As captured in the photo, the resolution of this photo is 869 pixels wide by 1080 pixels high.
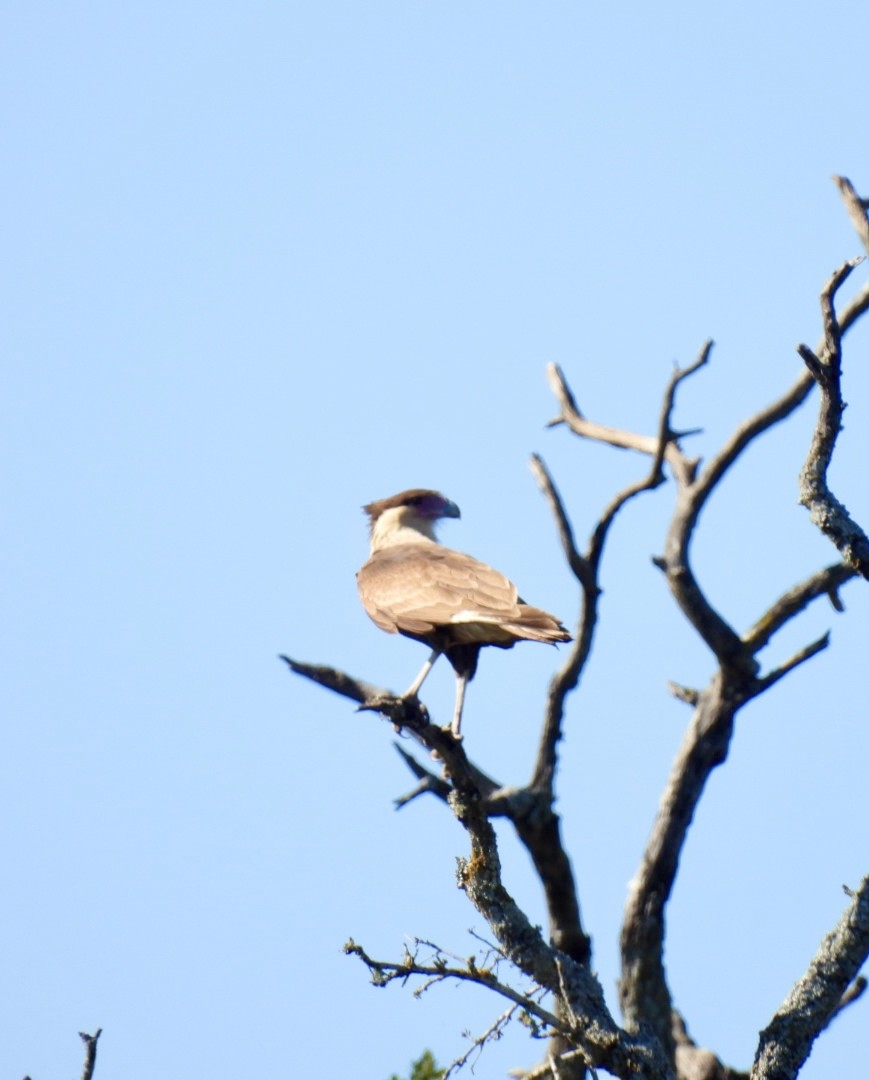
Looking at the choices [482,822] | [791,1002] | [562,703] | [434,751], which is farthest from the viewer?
[562,703]

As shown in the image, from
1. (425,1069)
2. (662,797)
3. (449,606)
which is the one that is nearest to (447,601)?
(449,606)

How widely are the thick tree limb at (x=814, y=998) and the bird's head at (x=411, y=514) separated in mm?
4541

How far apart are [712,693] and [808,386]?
218 cm

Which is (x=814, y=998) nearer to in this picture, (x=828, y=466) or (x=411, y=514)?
(x=828, y=466)

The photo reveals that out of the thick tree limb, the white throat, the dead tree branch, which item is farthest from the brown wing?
the thick tree limb

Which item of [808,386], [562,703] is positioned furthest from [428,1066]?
[808,386]

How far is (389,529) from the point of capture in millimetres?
8359

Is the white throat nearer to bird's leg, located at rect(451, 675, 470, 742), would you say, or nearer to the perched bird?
the perched bird

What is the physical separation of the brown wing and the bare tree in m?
0.62

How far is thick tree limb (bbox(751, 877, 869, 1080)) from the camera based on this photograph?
3.90m

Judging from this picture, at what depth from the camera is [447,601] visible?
20.6 feet

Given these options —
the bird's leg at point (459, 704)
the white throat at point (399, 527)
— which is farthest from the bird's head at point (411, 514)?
the bird's leg at point (459, 704)

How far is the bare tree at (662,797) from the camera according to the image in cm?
392

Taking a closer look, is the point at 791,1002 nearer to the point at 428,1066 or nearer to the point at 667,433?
the point at 428,1066
